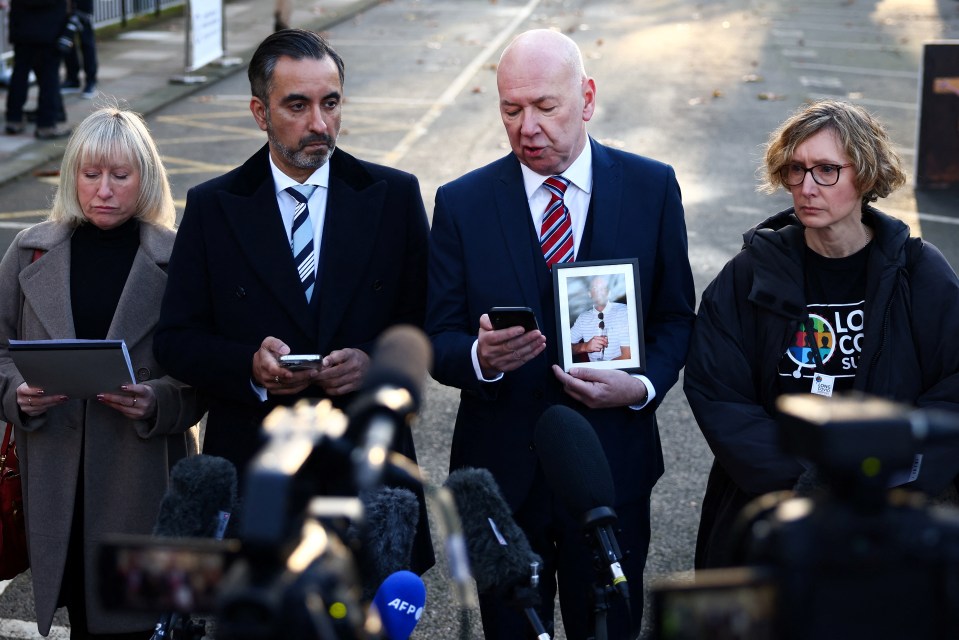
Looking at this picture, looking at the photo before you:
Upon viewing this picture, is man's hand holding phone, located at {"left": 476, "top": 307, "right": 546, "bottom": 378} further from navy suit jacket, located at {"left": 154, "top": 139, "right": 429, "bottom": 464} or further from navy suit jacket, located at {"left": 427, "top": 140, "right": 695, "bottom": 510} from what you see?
navy suit jacket, located at {"left": 154, "top": 139, "right": 429, "bottom": 464}

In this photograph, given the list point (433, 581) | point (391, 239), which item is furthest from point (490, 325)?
point (433, 581)

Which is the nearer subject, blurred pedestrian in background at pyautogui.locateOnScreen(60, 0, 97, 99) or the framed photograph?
the framed photograph

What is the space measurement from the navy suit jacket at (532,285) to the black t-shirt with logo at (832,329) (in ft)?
1.13

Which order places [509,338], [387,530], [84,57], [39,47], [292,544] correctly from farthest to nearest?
[84,57], [39,47], [509,338], [387,530], [292,544]

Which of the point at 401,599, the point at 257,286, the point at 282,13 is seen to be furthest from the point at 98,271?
the point at 282,13

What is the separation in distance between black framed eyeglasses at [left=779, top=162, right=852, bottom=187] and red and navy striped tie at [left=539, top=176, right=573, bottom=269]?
2.29ft

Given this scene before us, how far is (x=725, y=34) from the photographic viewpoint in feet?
73.6

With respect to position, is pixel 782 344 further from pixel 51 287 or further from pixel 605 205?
pixel 51 287

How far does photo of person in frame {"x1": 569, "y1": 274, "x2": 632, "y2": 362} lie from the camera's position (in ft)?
11.4

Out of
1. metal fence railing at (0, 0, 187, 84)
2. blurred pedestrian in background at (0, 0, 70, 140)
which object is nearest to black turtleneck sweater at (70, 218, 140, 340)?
blurred pedestrian in background at (0, 0, 70, 140)

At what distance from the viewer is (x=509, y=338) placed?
3.28m

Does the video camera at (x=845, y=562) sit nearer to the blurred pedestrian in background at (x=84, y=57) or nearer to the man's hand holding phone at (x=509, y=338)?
the man's hand holding phone at (x=509, y=338)

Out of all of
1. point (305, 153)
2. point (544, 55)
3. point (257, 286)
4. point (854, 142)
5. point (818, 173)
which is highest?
point (544, 55)

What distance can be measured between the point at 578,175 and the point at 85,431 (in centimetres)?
188
